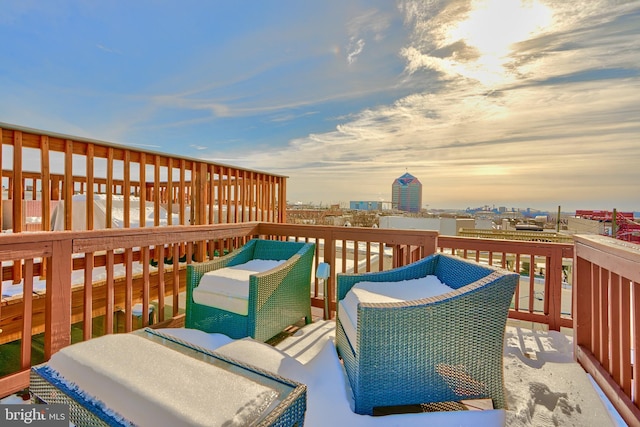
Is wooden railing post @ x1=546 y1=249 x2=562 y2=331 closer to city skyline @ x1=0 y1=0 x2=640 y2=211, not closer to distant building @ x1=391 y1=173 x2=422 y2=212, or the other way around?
city skyline @ x1=0 y1=0 x2=640 y2=211

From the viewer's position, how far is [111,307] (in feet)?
7.94

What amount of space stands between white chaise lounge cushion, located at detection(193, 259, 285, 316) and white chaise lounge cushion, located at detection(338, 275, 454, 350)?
2.93ft

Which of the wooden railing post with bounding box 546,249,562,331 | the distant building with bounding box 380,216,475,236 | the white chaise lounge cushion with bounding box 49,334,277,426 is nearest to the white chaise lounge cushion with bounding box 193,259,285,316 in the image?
the white chaise lounge cushion with bounding box 49,334,277,426

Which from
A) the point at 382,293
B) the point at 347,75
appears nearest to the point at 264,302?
the point at 382,293

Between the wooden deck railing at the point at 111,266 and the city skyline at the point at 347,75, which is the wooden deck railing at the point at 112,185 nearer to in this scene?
the wooden deck railing at the point at 111,266

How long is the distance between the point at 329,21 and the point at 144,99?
4.18 m

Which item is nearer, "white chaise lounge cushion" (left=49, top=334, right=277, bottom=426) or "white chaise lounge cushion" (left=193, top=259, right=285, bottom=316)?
"white chaise lounge cushion" (left=49, top=334, right=277, bottom=426)

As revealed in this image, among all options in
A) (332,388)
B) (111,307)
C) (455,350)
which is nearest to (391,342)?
(455,350)

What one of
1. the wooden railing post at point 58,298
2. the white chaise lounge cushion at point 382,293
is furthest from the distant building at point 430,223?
the wooden railing post at point 58,298

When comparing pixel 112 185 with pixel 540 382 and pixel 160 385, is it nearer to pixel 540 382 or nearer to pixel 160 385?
pixel 160 385

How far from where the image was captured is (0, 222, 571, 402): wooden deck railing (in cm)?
194

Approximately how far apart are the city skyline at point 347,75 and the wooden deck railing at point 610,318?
3304 mm

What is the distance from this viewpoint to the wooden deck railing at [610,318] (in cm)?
162

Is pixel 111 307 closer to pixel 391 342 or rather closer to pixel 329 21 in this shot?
pixel 391 342
